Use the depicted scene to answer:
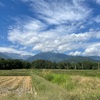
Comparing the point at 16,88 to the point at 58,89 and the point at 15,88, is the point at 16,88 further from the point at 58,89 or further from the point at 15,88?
the point at 58,89

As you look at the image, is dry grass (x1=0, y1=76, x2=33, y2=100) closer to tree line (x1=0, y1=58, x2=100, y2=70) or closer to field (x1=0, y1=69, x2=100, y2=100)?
field (x1=0, y1=69, x2=100, y2=100)

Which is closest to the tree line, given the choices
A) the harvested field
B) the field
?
the harvested field

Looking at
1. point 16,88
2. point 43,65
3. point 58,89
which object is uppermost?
point 43,65

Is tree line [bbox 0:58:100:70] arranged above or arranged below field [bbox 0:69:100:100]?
above

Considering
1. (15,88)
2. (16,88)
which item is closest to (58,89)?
(15,88)

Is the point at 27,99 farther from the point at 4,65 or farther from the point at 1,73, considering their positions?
the point at 4,65

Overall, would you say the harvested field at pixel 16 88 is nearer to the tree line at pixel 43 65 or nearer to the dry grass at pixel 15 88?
the dry grass at pixel 15 88

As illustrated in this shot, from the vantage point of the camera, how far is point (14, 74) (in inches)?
3671

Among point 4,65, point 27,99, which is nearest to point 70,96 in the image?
point 27,99

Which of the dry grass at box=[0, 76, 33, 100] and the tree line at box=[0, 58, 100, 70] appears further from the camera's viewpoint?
the tree line at box=[0, 58, 100, 70]

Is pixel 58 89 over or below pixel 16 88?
over

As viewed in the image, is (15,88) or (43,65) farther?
(43,65)

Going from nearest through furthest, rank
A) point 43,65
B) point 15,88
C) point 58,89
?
point 58,89 < point 15,88 < point 43,65

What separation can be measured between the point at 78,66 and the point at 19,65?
3756cm
